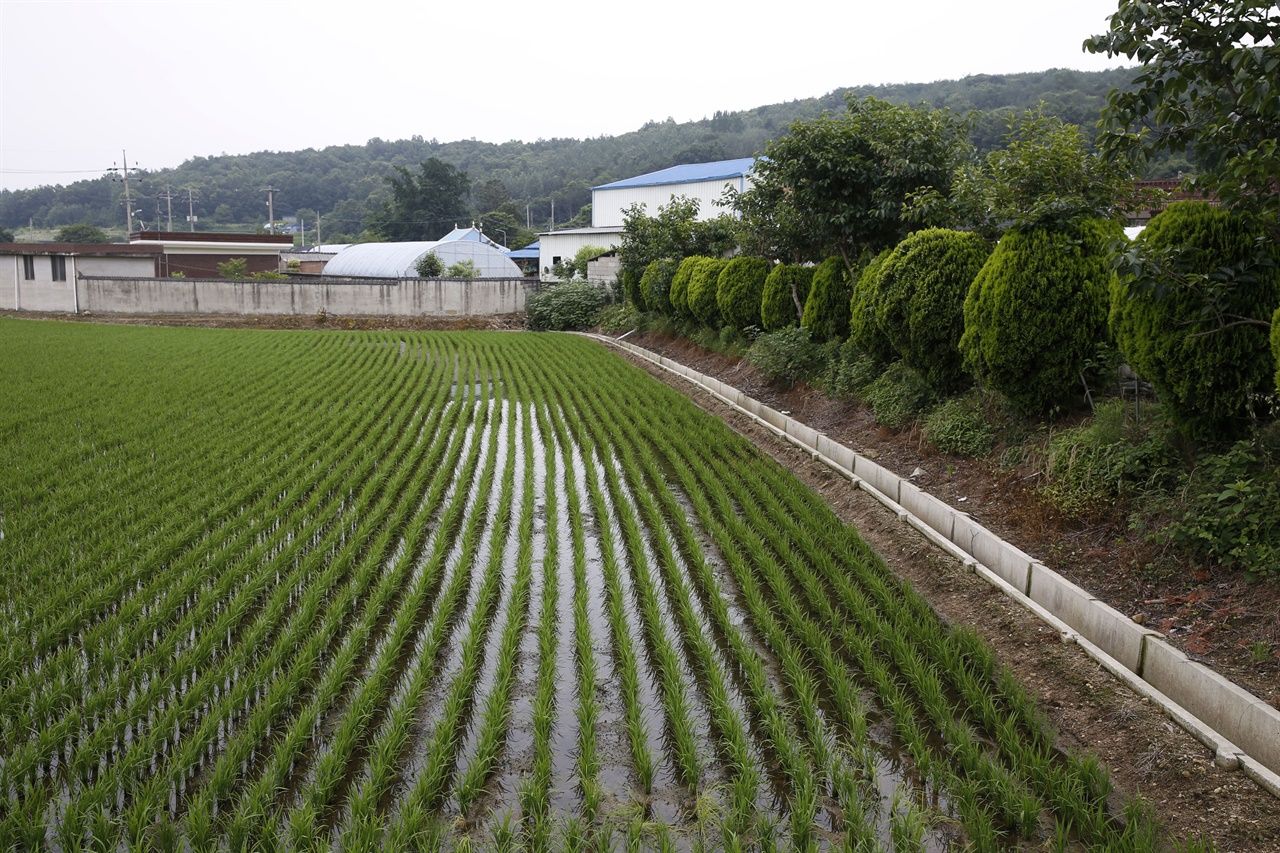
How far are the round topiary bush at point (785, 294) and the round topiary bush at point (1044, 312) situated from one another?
819cm

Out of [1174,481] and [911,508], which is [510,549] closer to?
[911,508]

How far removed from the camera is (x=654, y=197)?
2019 inches

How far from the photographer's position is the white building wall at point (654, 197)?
4539 cm

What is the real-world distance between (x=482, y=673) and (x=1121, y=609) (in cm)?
392

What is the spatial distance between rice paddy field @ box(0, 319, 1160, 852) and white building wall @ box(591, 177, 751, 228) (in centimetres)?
3453

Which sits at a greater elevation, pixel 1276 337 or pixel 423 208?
pixel 423 208

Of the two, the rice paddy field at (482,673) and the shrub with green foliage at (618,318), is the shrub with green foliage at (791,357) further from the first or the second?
the shrub with green foliage at (618,318)

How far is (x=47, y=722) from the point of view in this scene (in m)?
4.42

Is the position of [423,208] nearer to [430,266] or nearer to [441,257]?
[441,257]

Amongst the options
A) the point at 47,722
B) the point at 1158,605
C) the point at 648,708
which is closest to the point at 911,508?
the point at 1158,605

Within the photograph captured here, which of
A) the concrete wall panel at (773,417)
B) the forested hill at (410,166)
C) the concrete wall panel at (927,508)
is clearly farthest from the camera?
the forested hill at (410,166)

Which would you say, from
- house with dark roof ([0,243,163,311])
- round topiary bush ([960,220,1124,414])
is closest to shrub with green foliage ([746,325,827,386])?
round topiary bush ([960,220,1124,414])

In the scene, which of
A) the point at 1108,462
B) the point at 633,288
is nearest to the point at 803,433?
the point at 1108,462

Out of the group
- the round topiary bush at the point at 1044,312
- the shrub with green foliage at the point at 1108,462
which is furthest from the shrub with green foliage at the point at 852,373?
the shrub with green foliage at the point at 1108,462
